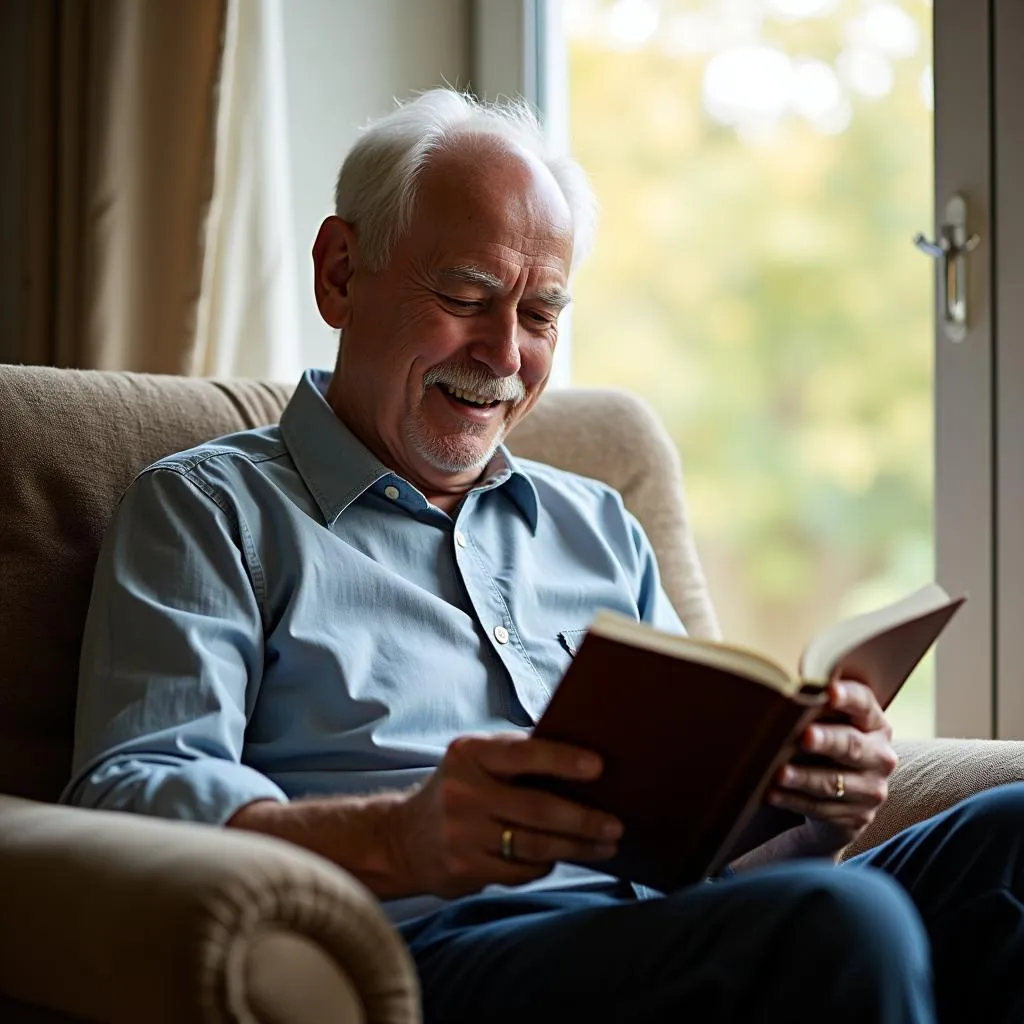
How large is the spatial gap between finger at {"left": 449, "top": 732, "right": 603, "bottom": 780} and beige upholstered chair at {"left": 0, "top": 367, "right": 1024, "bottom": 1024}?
0.53 ft

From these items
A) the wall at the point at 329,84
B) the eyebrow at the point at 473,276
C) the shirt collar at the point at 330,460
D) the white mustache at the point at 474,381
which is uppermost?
the wall at the point at 329,84

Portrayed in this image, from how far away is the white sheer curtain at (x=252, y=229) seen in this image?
2.15 m

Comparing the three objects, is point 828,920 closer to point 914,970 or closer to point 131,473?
point 914,970

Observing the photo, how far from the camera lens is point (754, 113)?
2525 mm

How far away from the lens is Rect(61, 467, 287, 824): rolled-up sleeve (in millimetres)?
1087

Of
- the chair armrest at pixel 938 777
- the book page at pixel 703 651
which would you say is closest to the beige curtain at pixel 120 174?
the chair armrest at pixel 938 777

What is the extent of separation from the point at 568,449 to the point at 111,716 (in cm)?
86

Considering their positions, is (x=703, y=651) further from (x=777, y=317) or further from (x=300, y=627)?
(x=777, y=317)

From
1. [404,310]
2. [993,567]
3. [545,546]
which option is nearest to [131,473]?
[404,310]

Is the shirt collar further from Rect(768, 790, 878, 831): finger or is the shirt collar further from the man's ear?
Rect(768, 790, 878, 831): finger

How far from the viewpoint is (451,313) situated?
1.46 meters

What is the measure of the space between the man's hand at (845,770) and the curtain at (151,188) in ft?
4.24

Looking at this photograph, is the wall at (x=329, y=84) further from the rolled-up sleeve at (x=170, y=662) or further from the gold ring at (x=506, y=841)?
the gold ring at (x=506, y=841)

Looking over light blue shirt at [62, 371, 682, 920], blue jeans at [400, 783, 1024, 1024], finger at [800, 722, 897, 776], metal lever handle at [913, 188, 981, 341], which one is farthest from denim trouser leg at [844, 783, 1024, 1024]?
metal lever handle at [913, 188, 981, 341]
